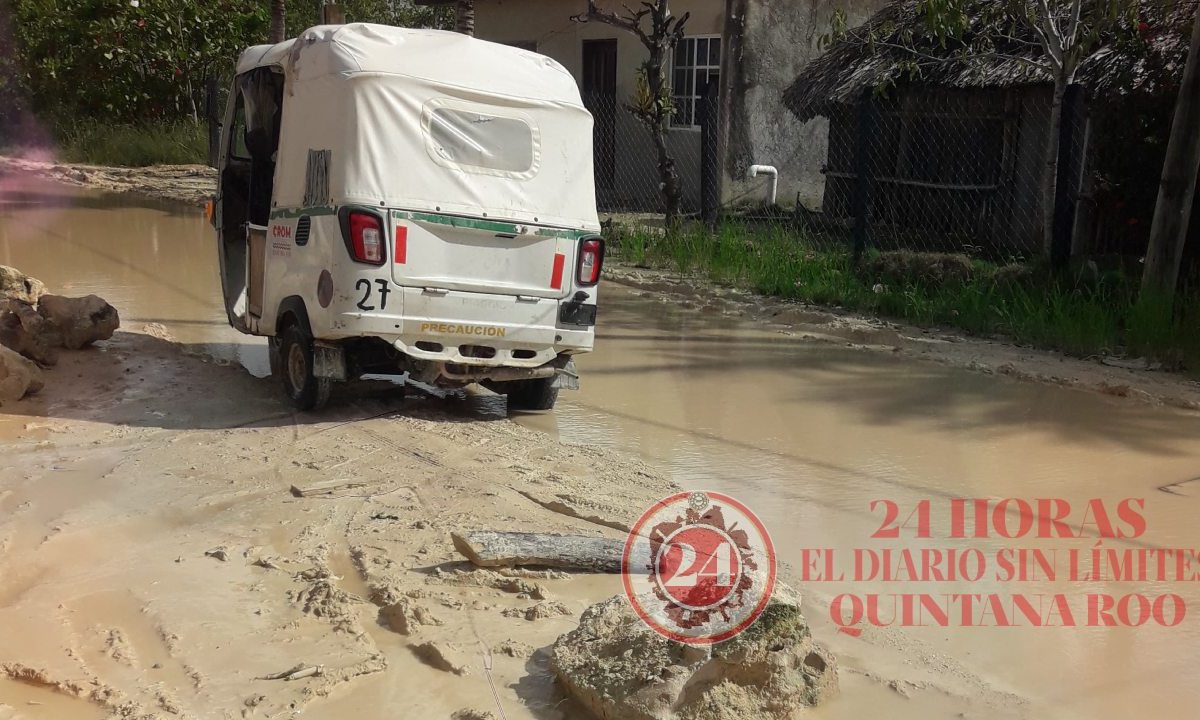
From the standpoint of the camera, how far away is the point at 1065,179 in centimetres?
1091

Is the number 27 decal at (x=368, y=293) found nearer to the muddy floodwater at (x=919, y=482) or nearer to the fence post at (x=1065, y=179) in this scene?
the muddy floodwater at (x=919, y=482)

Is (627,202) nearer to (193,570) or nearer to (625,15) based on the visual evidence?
(625,15)

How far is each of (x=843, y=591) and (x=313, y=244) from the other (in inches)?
146

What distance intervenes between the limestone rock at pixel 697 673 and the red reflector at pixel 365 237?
3356 mm

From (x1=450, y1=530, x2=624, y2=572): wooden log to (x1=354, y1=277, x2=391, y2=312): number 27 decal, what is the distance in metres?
2.15

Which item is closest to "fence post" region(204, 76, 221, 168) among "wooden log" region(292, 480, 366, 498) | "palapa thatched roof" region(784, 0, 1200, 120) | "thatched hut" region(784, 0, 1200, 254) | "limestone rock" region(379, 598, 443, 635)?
"wooden log" region(292, 480, 366, 498)

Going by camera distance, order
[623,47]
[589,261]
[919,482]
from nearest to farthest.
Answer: [919,482] < [589,261] < [623,47]

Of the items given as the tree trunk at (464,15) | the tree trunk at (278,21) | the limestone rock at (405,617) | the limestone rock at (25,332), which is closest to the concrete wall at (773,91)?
the tree trunk at (464,15)

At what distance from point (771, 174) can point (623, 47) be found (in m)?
3.72

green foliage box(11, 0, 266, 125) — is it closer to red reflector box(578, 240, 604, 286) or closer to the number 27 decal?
red reflector box(578, 240, 604, 286)

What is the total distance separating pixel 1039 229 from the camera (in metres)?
14.0

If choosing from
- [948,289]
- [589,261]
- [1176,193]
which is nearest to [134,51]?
→ [948,289]

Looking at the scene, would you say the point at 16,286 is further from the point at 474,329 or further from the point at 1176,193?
the point at 1176,193

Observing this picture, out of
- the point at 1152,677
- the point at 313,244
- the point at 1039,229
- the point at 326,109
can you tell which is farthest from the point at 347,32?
the point at 1039,229
